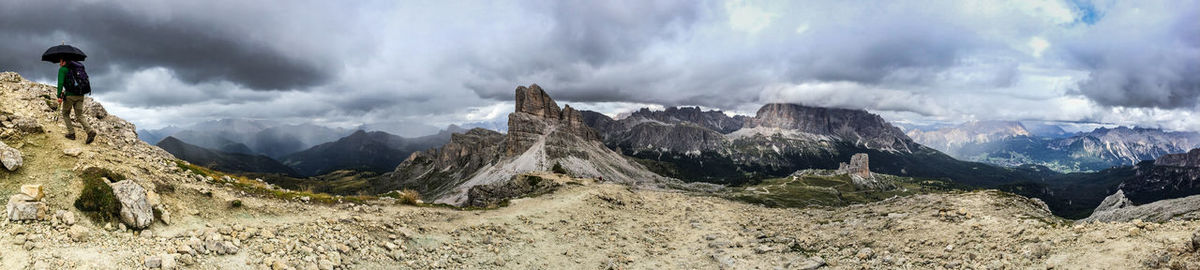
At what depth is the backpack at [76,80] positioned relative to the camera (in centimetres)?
1681

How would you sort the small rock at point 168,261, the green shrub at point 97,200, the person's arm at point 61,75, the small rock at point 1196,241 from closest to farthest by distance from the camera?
the small rock at point 168,261
the small rock at point 1196,241
the green shrub at point 97,200
the person's arm at point 61,75

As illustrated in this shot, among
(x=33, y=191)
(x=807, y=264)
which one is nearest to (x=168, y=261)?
(x=33, y=191)

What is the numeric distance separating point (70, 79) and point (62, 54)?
96 centimetres

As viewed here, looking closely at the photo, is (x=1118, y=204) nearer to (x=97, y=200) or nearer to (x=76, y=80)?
(x=97, y=200)

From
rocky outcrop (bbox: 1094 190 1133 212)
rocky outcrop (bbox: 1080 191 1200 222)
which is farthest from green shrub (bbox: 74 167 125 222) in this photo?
rocky outcrop (bbox: 1094 190 1133 212)

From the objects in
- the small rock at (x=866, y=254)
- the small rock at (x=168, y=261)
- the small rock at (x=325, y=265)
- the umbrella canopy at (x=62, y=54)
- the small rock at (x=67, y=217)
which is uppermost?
the umbrella canopy at (x=62, y=54)

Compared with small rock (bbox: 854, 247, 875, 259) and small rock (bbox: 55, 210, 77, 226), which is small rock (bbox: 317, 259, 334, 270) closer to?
small rock (bbox: 55, 210, 77, 226)

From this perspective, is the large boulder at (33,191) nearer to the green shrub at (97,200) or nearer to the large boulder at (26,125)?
the green shrub at (97,200)

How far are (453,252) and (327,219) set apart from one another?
Result: 17.4 ft

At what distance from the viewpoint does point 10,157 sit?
1330cm

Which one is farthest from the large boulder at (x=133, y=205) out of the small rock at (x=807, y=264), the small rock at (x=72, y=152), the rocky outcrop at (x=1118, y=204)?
the rocky outcrop at (x=1118, y=204)

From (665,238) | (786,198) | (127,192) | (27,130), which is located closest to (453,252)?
(127,192)

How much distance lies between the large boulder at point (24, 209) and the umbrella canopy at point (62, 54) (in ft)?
27.3

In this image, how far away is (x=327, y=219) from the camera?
18.6m
